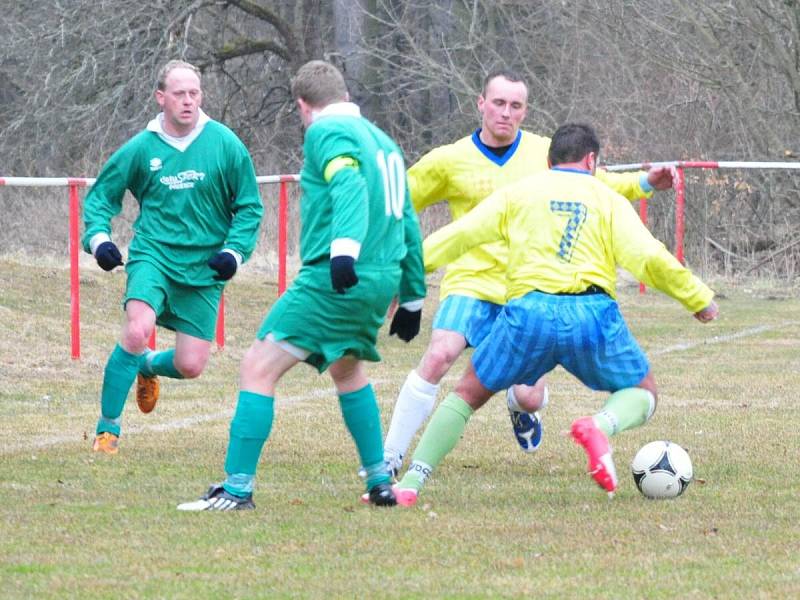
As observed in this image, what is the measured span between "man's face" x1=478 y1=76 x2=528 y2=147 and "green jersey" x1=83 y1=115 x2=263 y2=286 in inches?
45.8

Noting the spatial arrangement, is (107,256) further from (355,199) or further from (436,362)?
(355,199)

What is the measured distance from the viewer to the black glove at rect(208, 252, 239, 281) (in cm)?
730

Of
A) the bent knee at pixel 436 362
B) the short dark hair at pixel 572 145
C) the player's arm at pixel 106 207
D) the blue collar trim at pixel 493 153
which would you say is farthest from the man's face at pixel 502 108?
the player's arm at pixel 106 207

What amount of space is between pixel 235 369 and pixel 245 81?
15.4 metres

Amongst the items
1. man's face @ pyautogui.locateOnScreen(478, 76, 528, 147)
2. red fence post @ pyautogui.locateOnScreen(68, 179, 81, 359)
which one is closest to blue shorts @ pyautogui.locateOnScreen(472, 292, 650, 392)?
man's face @ pyautogui.locateOnScreen(478, 76, 528, 147)

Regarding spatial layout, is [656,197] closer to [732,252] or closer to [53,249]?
[732,252]

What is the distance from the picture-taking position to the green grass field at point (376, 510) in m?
4.96

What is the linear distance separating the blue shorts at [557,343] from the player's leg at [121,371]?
190cm

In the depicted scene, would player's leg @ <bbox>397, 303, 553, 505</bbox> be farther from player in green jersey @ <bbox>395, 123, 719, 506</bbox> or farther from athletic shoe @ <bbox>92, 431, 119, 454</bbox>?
athletic shoe @ <bbox>92, 431, 119, 454</bbox>

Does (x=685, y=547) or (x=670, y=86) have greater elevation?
(x=670, y=86)

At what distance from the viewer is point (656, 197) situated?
2045cm

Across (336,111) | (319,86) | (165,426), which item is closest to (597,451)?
(336,111)

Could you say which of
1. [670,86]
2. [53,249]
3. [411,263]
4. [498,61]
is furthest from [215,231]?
[498,61]

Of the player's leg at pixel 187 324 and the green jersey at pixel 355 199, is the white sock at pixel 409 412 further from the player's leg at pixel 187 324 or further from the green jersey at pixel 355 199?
the player's leg at pixel 187 324
